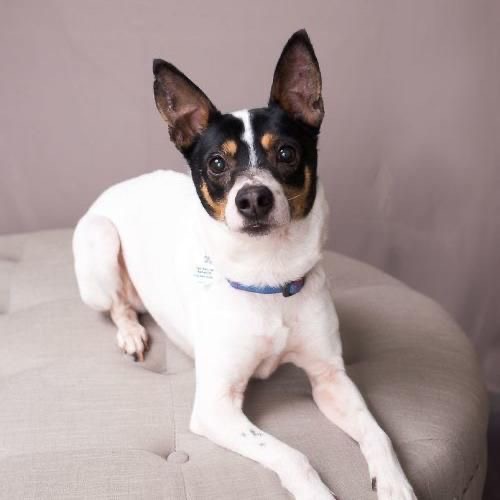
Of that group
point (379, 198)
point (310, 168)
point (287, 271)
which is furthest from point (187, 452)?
point (379, 198)

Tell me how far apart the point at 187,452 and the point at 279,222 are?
2.29 ft

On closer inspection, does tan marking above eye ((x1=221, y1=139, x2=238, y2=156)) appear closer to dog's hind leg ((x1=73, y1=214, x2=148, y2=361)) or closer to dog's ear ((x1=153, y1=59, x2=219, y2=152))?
dog's ear ((x1=153, y1=59, x2=219, y2=152))

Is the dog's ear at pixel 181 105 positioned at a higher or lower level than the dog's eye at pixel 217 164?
higher

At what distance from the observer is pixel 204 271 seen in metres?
2.16

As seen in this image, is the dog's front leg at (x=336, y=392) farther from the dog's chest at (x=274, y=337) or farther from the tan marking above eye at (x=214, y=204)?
the tan marking above eye at (x=214, y=204)

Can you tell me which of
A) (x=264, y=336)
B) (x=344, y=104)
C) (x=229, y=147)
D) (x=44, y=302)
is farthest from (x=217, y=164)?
(x=344, y=104)

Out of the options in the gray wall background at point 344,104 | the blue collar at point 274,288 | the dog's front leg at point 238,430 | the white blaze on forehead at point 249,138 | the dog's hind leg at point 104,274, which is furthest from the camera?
the gray wall background at point 344,104

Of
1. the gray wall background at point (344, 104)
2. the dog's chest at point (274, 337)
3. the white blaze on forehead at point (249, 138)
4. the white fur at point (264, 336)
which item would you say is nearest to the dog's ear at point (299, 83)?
the white blaze on forehead at point (249, 138)

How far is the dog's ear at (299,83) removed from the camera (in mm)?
1930

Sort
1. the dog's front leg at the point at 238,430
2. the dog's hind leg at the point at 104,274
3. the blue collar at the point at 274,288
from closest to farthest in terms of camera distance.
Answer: the dog's front leg at the point at 238,430
the blue collar at the point at 274,288
the dog's hind leg at the point at 104,274

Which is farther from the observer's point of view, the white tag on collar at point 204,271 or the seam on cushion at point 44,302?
the seam on cushion at point 44,302

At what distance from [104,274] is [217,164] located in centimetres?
90

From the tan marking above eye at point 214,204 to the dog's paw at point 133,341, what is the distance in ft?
2.33

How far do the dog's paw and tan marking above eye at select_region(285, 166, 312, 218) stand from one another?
0.84 metres
